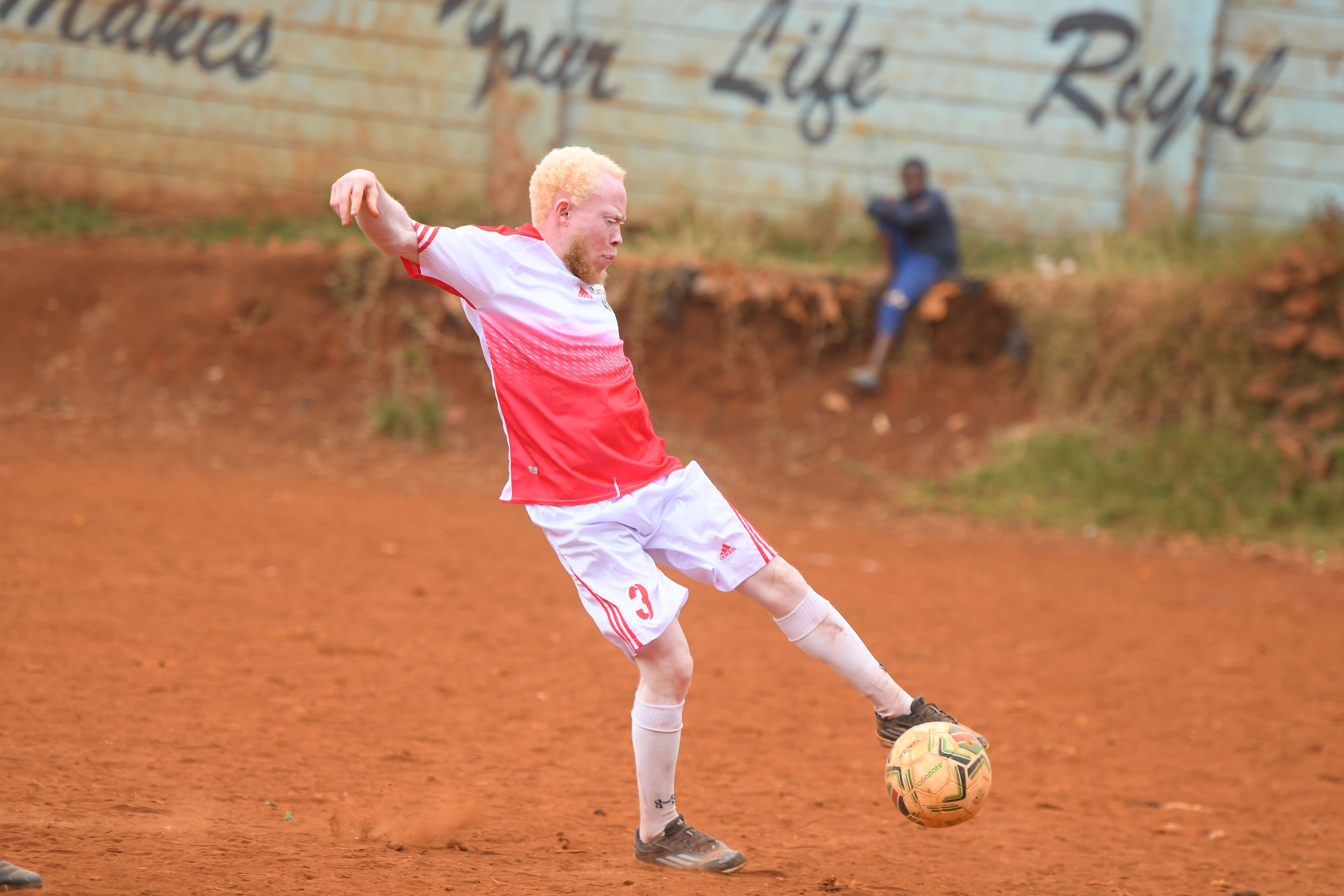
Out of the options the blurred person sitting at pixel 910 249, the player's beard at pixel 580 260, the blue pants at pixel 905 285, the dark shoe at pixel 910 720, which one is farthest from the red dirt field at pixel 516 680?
the player's beard at pixel 580 260

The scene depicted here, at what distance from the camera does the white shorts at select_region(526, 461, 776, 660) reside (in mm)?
3410

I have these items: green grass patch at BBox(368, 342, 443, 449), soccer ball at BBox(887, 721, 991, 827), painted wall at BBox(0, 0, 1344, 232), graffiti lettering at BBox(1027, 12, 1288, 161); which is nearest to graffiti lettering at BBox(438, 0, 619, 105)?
painted wall at BBox(0, 0, 1344, 232)

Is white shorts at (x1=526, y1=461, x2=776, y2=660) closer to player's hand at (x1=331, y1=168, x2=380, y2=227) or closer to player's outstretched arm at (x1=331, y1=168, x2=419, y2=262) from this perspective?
player's outstretched arm at (x1=331, y1=168, x2=419, y2=262)

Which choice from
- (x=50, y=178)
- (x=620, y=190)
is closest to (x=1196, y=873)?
(x=620, y=190)

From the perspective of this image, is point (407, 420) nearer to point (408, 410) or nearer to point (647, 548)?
point (408, 410)

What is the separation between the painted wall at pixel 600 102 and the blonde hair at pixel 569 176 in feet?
29.4

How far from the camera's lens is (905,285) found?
1095 centimetres

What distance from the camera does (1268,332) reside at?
1020cm

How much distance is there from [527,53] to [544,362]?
31.5 feet

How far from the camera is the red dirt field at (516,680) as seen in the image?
376 centimetres

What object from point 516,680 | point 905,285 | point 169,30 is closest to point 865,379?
point 905,285

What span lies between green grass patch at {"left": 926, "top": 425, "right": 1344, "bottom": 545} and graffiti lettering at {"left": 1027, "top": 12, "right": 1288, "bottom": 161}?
3375mm

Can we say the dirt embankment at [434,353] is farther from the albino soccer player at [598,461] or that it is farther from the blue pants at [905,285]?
the albino soccer player at [598,461]

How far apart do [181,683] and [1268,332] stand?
8875 mm
